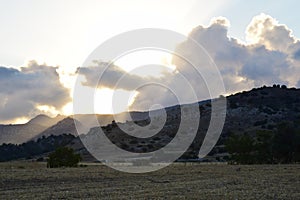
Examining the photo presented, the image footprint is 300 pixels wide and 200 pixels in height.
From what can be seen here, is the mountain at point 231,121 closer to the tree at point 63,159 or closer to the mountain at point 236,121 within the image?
the mountain at point 236,121

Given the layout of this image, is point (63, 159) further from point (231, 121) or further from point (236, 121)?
point (236, 121)

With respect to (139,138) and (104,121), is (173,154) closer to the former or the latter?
(139,138)

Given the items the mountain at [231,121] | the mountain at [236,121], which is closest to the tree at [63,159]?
the mountain at [231,121]

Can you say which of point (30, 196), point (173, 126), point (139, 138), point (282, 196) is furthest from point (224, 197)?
point (173, 126)

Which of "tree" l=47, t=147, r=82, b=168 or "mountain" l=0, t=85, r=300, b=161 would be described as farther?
"mountain" l=0, t=85, r=300, b=161

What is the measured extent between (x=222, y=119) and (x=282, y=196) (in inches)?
5273

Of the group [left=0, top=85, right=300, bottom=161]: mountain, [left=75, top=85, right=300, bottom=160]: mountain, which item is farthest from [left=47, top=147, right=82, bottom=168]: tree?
[left=75, top=85, right=300, bottom=160]: mountain

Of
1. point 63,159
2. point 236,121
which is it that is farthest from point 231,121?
point 63,159

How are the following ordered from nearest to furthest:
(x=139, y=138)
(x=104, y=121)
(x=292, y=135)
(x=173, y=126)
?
1. (x=292, y=135)
2. (x=139, y=138)
3. (x=173, y=126)
4. (x=104, y=121)

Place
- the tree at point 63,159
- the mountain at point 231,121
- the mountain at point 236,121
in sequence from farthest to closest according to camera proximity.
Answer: the mountain at point 236,121 < the mountain at point 231,121 < the tree at point 63,159

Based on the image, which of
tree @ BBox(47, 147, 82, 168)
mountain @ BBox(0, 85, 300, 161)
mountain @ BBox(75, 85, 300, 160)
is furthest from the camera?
mountain @ BBox(75, 85, 300, 160)

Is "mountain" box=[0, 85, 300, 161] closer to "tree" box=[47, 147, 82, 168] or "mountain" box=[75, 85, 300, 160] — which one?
"mountain" box=[75, 85, 300, 160]

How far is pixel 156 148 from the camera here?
116875 millimetres

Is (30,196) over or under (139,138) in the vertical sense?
under
